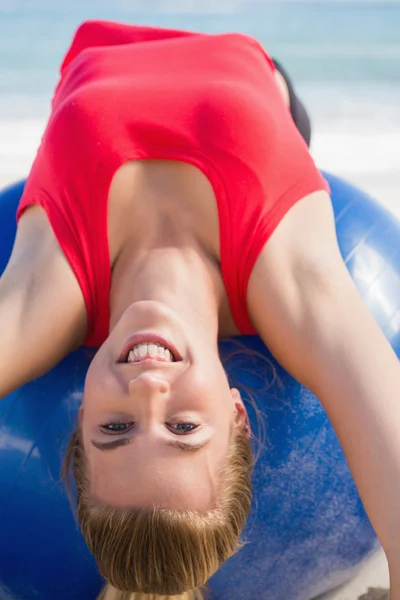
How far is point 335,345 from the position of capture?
2289 millimetres

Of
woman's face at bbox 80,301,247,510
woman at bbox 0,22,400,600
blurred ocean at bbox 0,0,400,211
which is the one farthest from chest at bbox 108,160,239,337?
blurred ocean at bbox 0,0,400,211

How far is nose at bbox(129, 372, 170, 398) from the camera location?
206cm

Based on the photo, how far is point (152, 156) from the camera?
2666 millimetres

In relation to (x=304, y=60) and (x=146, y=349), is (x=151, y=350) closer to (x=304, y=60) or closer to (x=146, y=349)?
(x=146, y=349)

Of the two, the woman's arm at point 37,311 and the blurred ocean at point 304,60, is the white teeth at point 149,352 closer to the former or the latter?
the woman's arm at point 37,311

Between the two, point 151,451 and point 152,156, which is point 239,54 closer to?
point 152,156

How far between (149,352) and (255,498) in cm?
56

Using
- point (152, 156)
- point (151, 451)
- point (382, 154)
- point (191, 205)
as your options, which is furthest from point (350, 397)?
point (382, 154)

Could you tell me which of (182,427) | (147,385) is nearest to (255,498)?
(182,427)

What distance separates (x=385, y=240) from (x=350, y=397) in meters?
0.81

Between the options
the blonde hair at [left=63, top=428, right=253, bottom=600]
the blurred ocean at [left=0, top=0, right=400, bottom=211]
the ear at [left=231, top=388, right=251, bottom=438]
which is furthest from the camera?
the blurred ocean at [left=0, top=0, right=400, bottom=211]

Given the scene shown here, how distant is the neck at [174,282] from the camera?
239 cm

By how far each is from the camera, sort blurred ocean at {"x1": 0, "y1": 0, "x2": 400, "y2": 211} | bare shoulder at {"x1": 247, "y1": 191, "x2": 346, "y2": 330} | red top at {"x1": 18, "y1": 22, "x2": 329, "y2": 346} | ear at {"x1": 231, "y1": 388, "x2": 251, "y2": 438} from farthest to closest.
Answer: blurred ocean at {"x1": 0, "y1": 0, "x2": 400, "y2": 211} → red top at {"x1": 18, "y1": 22, "x2": 329, "y2": 346} → bare shoulder at {"x1": 247, "y1": 191, "x2": 346, "y2": 330} → ear at {"x1": 231, "y1": 388, "x2": 251, "y2": 438}

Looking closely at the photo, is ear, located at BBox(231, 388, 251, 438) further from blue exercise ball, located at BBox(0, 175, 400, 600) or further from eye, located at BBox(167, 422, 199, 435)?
eye, located at BBox(167, 422, 199, 435)
